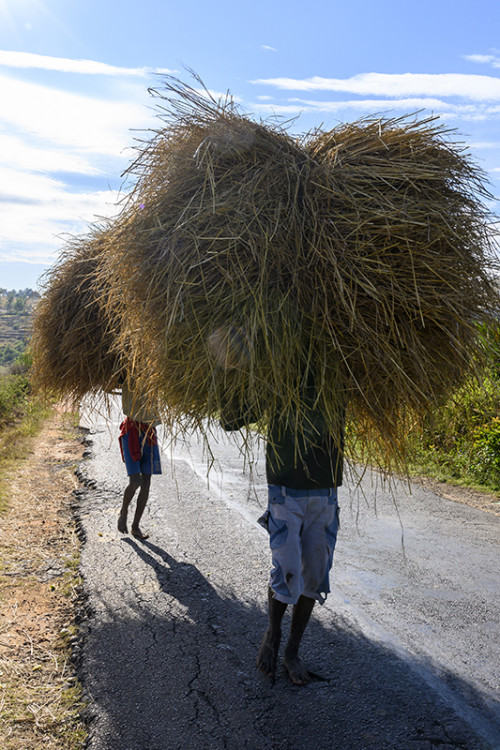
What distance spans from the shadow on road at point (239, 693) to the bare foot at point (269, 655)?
43 millimetres

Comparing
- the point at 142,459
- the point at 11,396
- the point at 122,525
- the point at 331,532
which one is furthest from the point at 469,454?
the point at 11,396

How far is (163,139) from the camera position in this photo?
283 cm

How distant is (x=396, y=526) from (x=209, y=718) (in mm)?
3076

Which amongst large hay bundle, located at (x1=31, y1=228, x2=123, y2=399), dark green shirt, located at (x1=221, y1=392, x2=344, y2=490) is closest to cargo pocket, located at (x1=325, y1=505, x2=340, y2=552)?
dark green shirt, located at (x1=221, y1=392, x2=344, y2=490)

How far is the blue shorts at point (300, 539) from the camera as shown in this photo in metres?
2.71

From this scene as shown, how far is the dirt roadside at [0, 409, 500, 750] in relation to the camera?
251 centimetres

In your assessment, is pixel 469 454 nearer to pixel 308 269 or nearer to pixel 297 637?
pixel 297 637

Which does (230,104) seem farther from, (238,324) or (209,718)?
(209,718)

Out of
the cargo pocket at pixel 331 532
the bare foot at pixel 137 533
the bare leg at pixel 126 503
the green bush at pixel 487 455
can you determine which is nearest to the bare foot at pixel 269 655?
the cargo pocket at pixel 331 532

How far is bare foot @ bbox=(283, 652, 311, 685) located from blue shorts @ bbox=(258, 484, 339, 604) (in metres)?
0.30

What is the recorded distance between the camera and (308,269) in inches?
94.7

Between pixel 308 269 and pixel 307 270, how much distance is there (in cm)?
1

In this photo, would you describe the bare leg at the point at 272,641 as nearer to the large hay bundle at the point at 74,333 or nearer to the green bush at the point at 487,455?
the large hay bundle at the point at 74,333

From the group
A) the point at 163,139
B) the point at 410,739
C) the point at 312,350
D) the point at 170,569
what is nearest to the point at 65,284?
the point at 163,139
